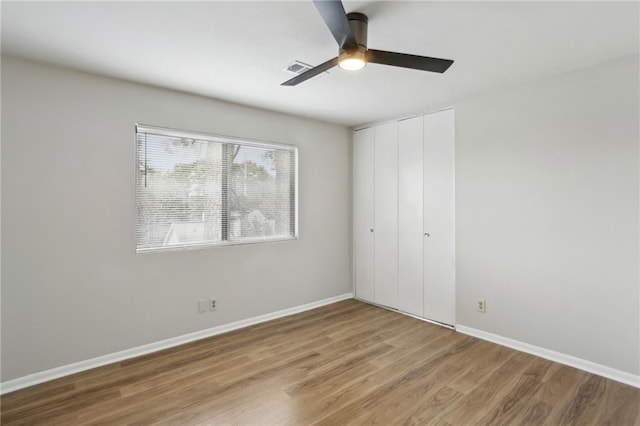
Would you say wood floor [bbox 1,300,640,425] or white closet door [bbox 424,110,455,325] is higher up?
white closet door [bbox 424,110,455,325]

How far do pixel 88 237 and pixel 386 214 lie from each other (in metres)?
3.14

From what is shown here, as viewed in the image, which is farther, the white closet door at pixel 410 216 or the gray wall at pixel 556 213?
the white closet door at pixel 410 216

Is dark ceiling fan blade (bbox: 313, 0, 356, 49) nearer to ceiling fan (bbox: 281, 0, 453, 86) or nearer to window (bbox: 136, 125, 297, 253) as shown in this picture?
ceiling fan (bbox: 281, 0, 453, 86)

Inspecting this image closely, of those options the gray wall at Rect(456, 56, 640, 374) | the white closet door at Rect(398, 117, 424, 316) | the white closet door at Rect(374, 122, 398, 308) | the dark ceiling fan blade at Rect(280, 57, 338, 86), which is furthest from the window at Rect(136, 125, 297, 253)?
the gray wall at Rect(456, 56, 640, 374)

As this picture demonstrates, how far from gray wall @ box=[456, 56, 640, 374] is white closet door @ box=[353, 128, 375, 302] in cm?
123

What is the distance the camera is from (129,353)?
9.17 feet

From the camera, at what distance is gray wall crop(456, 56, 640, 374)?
7.84 feet

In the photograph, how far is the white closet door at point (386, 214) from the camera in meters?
4.03

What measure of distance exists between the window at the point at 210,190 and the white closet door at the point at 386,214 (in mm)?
1112

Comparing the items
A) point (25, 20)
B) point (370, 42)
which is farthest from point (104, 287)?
point (370, 42)

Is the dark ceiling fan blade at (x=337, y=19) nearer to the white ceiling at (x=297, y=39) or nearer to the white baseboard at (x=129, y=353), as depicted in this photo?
the white ceiling at (x=297, y=39)

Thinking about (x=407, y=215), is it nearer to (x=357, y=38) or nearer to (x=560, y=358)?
(x=560, y=358)

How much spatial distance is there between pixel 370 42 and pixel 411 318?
2.97m

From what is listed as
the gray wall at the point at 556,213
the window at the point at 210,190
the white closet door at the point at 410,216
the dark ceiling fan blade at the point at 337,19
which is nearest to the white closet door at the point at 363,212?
the white closet door at the point at 410,216
